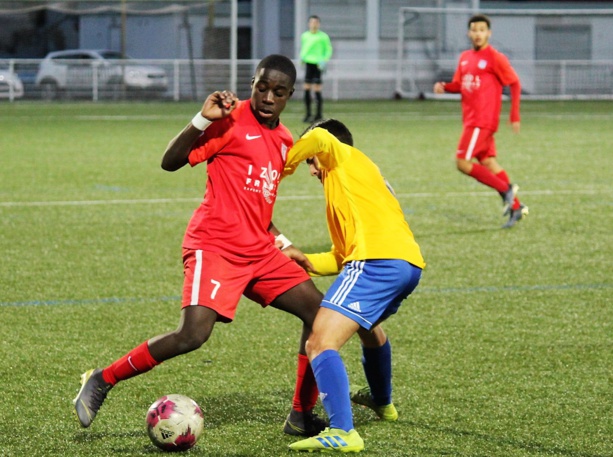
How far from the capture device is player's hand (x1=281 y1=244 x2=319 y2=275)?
4574 mm

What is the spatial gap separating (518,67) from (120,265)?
2478 centimetres

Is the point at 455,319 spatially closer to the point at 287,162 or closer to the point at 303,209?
the point at 287,162

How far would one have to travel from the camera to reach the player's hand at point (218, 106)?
4121 mm

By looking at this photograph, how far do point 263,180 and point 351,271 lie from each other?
1.64 ft

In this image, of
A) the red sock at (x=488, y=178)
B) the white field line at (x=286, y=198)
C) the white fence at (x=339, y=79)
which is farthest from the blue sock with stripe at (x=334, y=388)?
the white fence at (x=339, y=79)

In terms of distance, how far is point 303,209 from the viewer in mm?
10898

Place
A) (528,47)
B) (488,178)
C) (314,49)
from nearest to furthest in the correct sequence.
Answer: (488,178) → (314,49) → (528,47)

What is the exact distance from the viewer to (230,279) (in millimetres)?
4234

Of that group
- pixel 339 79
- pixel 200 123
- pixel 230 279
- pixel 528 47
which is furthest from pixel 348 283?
pixel 528 47

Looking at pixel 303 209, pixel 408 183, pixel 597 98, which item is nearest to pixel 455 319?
pixel 303 209

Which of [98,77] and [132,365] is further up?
[98,77]

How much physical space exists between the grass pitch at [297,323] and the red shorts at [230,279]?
1.81 feet

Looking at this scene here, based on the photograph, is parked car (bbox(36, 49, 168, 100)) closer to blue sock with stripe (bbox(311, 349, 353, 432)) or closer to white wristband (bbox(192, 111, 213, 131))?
white wristband (bbox(192, 111, 213, 131))

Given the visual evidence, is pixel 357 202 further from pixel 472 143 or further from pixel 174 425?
pixel 472 143
